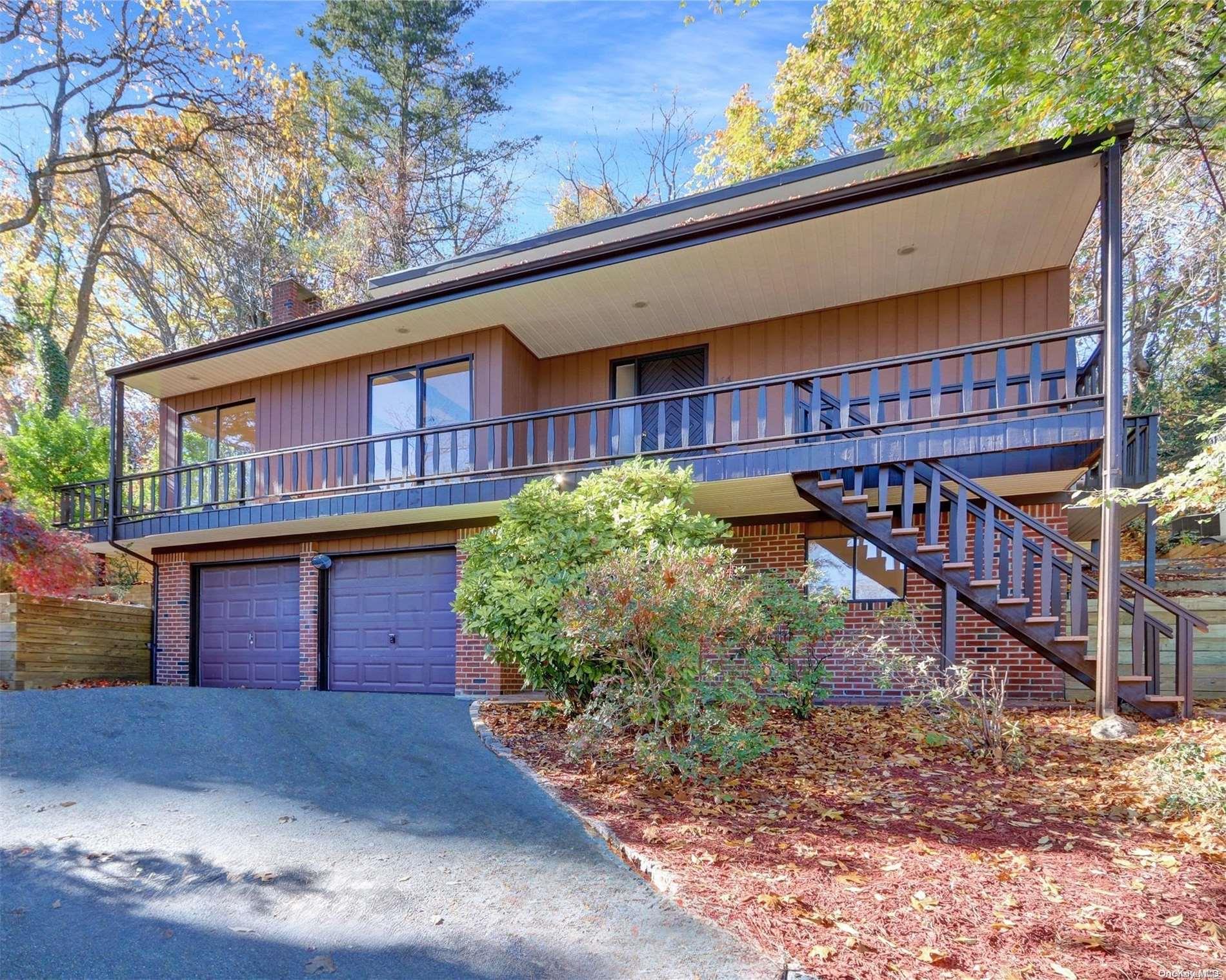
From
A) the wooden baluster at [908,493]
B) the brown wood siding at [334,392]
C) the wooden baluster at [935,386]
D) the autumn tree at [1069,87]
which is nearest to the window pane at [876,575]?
the wooden baluster at [908,493]

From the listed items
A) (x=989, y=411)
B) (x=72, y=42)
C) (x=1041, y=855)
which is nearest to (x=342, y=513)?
(x=989, y=411)

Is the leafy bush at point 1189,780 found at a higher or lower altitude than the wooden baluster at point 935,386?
lower

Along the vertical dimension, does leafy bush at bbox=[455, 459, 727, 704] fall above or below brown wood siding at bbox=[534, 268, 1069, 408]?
below

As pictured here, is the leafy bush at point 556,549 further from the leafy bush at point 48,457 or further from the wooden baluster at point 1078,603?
the leafy bush at point 48,457

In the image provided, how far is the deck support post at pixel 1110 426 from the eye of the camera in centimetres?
612

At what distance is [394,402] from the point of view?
37.0ft

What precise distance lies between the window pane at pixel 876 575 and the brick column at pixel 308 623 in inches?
315

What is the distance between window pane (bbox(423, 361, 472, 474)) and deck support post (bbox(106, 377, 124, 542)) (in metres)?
5.52

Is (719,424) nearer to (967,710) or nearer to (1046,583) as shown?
(1046,583)

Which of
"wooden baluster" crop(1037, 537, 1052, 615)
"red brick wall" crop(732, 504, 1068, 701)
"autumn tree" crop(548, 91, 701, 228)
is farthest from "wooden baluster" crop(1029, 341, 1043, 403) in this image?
"autumn tree" crop(548, 91, 701, 228)

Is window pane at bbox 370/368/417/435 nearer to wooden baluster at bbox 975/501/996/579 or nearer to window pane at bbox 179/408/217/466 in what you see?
window pane at bbox 179/408/217/466

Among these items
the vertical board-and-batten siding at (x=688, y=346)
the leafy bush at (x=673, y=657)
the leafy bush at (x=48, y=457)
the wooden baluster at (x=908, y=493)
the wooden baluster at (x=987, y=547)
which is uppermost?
the vertical board-and-batten siding at (x=688, y=346)

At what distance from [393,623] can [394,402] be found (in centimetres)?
345

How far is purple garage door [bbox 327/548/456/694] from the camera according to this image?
33.7 feet
